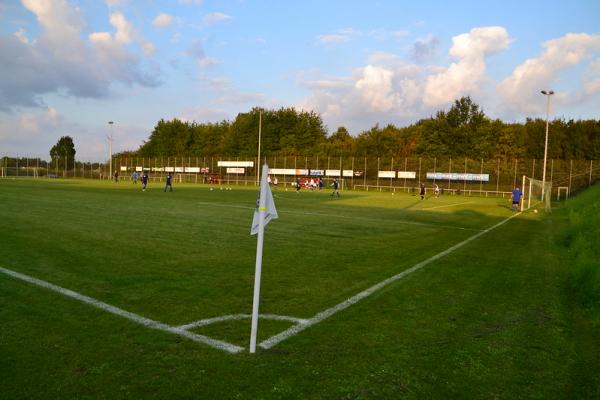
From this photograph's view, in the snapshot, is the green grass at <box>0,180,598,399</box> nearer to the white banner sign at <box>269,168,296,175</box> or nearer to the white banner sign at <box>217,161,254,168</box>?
the white banner sign at <box>269,168,296,175</box>

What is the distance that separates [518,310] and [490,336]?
4.80 feet

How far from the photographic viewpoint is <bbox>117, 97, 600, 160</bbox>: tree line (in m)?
57.8

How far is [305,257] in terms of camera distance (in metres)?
9.88

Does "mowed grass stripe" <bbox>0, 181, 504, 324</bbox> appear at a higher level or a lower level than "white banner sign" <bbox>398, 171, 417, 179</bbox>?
lower

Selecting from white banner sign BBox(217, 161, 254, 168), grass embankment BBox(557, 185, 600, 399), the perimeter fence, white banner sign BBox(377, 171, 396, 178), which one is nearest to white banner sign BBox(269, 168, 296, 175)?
the perimeter fence

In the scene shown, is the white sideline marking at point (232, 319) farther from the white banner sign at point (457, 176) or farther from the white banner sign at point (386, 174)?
the white banner sign at point (386, 174)

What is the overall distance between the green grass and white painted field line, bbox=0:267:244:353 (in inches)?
4.8

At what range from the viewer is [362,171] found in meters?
59.4

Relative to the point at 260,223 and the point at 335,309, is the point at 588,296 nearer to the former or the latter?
the point at 335,309

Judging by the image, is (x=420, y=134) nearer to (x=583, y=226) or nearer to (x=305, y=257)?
(x=583, y=226)

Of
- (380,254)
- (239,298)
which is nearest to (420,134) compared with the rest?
(380,254)

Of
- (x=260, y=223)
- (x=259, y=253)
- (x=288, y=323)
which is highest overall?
(x=260, y=223)

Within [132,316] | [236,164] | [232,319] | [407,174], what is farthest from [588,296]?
[236,164]

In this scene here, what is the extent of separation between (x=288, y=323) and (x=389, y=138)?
233 feet
